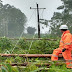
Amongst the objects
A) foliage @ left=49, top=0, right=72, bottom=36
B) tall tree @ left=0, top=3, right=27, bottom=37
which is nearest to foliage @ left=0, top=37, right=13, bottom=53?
foliage @ left=49, top=0, right=72, bottom=36

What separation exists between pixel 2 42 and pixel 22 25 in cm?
6885

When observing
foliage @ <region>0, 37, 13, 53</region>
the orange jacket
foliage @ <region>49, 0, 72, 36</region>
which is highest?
foliage @ <region>49, 0, 72, 36</region>

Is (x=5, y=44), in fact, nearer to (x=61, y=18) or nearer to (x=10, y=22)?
(x=61, y=18)

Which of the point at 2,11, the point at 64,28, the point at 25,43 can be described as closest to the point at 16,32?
the point at 2,11

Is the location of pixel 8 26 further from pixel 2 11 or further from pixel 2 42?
pixel 2 42

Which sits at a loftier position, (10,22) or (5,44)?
(10,22)

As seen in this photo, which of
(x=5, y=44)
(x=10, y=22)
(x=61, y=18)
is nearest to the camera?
(x=5, y=44)

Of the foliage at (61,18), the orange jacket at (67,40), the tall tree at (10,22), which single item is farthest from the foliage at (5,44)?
the tall tree at (10,22)

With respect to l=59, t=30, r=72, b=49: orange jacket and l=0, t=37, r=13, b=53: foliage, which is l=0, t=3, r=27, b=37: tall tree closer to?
l=0, t=37, r=13, b=53: foliage

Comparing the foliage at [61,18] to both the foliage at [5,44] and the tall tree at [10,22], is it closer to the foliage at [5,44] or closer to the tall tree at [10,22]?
the foliage at [5,44]

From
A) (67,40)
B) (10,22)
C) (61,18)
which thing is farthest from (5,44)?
(10,22)

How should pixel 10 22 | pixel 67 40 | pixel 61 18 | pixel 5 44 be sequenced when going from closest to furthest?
pixel 67 40
pixel 5 44
pixel 61 18
pixel 10 22

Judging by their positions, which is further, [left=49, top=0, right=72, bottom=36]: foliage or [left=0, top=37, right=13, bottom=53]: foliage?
[left=49, top=0, right=72, bottom=36]: foliage

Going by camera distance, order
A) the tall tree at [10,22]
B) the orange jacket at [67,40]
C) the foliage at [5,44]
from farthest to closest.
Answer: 1. the tall tree at [10,22]
2. the foliage at [5,44]
3. the orange jacket at [67,40]
